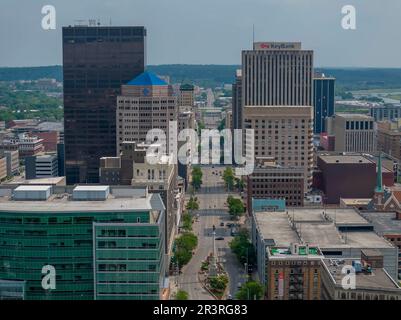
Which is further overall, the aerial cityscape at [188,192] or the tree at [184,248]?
the tree at [184,248]

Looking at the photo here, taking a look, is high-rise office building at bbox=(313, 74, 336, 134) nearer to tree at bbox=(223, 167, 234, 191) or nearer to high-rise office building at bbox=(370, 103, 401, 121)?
high-rise office building at bbox=(370, 103, 401, 121)

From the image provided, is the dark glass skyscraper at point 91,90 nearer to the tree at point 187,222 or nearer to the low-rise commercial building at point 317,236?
the tree at point 187,222

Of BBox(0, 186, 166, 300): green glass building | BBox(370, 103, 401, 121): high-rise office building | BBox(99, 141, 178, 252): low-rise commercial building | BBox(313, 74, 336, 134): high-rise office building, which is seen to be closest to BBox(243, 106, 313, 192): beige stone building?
BBox(99, 141, 178, 252): low-rise commercial building

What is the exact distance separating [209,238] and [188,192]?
7.36 m

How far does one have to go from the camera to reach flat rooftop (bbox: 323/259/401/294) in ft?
31.8

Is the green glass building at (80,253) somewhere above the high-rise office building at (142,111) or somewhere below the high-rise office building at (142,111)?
below

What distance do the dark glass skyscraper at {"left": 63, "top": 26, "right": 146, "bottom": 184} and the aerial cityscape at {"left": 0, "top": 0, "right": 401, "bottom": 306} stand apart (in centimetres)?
4

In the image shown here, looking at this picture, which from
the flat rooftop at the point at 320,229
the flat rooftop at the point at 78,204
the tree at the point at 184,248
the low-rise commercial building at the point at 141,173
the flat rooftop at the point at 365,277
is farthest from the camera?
the tree at the point at 184,248

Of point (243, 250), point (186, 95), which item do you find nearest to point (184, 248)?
point (243, 250)

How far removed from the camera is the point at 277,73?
2652 centimetres

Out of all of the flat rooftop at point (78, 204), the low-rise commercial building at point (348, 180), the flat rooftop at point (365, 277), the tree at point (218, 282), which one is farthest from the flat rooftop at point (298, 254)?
the low-rise commercial building at point (348, 180)

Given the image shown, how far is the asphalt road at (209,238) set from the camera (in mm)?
13336

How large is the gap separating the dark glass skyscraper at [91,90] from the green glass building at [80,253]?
42.6 feet

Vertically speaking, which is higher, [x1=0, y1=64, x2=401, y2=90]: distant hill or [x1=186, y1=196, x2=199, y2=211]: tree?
[x1=0, y1=64, x2=401, y2=90]: distant hill
